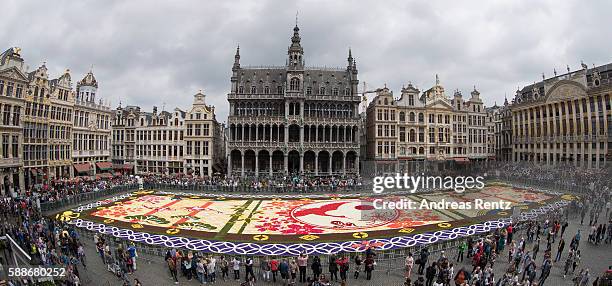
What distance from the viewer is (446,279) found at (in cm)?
1486

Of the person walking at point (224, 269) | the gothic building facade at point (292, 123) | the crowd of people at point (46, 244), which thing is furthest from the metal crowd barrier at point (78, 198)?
the person walking at point (224, 269)

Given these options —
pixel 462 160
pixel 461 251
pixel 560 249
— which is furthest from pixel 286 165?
pixel 560 249

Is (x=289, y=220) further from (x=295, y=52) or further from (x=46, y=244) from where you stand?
(x=295, y=52)

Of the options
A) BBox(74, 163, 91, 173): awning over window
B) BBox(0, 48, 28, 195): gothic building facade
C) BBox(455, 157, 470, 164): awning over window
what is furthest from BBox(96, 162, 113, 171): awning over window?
BBox(455, 157, 470, 164): awning over window

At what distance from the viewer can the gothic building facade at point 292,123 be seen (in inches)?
2293

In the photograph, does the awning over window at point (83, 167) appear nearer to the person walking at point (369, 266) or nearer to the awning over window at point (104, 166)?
the awning over window at point (104, 166)

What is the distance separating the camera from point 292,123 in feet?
192

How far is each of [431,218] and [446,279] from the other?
45.3 feet

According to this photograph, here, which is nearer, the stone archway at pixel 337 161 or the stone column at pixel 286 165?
the stone column at pixel 286 165

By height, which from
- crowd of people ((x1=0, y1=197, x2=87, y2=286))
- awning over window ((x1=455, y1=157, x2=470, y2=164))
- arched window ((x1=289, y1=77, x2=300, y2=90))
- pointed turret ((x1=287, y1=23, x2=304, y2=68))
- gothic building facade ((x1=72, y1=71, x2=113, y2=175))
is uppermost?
pointed turret ((x1=287, y1=23, x2=304, y2=68))

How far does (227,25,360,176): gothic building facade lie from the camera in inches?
2293

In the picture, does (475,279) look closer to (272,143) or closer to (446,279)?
(446,279)

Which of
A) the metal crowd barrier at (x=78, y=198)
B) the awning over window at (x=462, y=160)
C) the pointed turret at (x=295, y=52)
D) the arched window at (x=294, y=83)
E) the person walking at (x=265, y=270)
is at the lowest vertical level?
the person walking at (x=265, y=270)

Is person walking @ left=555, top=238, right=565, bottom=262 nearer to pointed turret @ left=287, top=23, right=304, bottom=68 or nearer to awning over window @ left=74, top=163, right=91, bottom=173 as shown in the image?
pointed turret @ left=287, top=23, right=304, bottom=68
